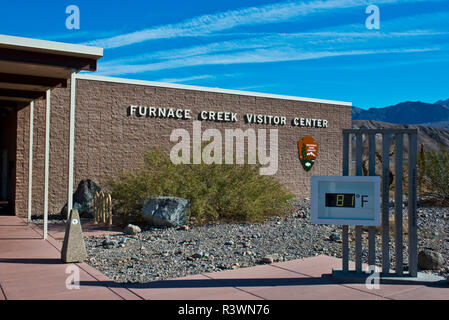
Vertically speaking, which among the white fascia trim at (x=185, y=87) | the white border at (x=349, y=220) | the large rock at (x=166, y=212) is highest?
the white fascia trim at (x=185, y=87)

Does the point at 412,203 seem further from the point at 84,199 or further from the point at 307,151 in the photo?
the point at 307,151

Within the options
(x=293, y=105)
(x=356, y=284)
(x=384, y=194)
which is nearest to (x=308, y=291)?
(x=356, y=284)

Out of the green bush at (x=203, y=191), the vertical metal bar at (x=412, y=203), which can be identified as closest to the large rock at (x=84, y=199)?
the green bush at (x=203, y=191)

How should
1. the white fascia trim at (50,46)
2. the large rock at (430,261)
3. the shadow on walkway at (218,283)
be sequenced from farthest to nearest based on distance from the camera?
1. the white fascia trim at (50,46)
2. the large rock at (430,261)
3. the shadow on walkway at (218,283)

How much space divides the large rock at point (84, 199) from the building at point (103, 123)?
53 centimetres

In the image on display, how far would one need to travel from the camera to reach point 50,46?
8.58 m

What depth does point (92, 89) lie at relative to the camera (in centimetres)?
1641

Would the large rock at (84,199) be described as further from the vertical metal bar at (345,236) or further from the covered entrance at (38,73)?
the vertical metal bar at (345,236)

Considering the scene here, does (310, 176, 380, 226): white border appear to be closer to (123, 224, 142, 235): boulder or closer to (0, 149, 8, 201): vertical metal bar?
(123, 224, 142, 235): boulder

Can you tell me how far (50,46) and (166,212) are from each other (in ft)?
17.4

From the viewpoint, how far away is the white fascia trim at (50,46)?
836cm

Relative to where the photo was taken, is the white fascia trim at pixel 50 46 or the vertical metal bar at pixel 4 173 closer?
the white fascia trim at pixel 50 46

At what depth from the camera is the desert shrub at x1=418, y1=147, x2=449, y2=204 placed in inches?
684

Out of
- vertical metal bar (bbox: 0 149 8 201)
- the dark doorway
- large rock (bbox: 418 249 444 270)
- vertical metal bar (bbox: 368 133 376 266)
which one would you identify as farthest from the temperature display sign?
vertical metal bar (bbox: 0 149 8 201)
